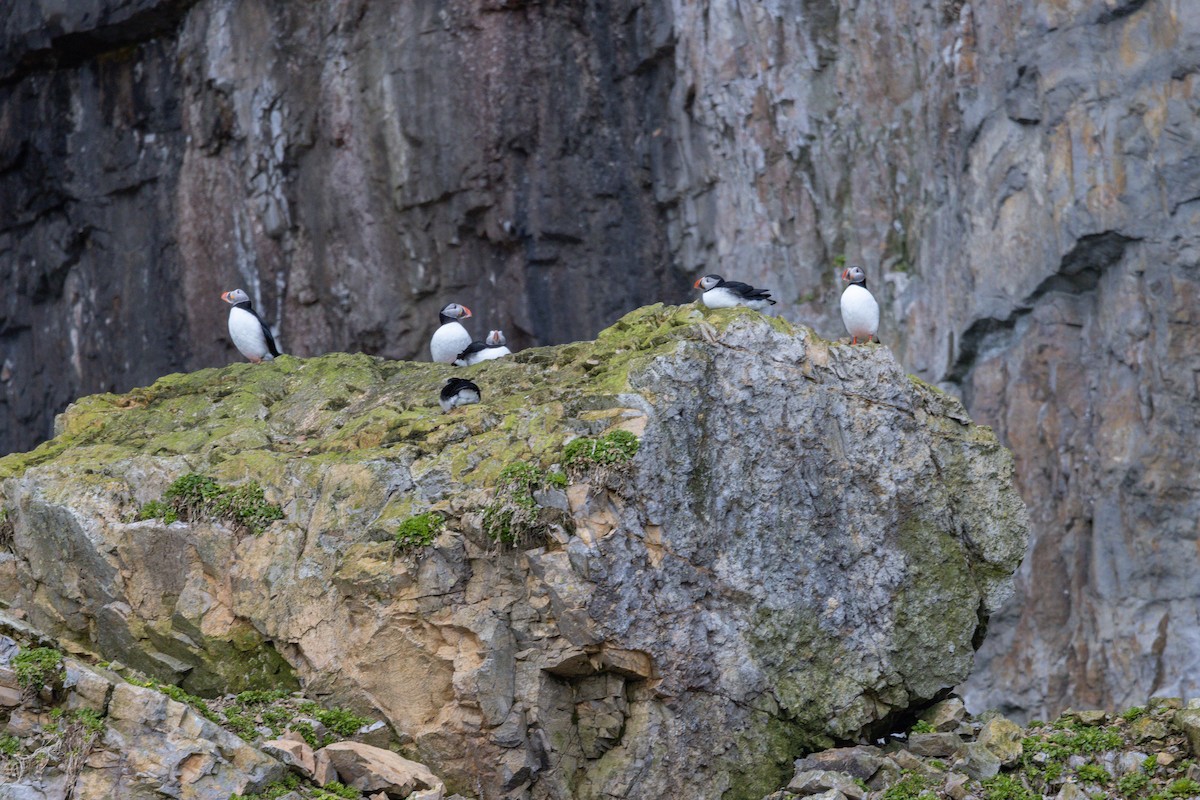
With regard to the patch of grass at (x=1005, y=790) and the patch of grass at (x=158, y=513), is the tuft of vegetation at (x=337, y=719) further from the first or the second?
the patch of grass at (x=1005, y=790)

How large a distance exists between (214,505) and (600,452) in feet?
12.0

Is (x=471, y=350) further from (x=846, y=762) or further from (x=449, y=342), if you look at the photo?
(x=846, y=762)

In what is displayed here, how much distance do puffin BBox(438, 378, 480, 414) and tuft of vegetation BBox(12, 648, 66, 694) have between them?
412cm

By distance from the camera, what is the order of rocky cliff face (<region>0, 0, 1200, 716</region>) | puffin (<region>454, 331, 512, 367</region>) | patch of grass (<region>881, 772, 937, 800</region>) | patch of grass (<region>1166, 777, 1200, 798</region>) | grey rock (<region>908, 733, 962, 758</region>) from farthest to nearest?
rocky cliff face (<region>0, 0, 1200, 716</region>)
puffin (<region>454, 331, 512, 367</region>)
grey rock (<region>908, 733, 962, 758</region>)
patch of grass (<region>881, 772, 937, 800</region>)
patch of grass (<region>1166, 777, 1200, 798</region>)

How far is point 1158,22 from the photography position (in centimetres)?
1727

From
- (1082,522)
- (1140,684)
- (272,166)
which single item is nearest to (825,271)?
(1082,522)

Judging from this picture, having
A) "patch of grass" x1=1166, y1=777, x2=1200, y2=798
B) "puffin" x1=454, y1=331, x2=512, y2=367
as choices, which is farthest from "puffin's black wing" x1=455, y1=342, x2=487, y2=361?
"patch of grass" x1=1166, y1=777, x2=1200, y2=798

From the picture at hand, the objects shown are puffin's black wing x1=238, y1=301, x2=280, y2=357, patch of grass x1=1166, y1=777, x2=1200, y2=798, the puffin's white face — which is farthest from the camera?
the puffin's white face

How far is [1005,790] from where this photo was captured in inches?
431

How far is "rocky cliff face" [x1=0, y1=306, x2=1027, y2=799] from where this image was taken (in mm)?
10828

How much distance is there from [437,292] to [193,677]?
560 inches

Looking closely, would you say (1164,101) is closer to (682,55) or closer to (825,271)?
(825,271)

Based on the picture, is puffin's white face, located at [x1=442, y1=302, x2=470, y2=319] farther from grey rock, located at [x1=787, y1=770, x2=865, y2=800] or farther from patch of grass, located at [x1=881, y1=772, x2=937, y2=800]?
patch of grass, located at [x1=881, y1=772, x2=937, y2=800]

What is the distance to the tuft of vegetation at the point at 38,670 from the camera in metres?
9.60
